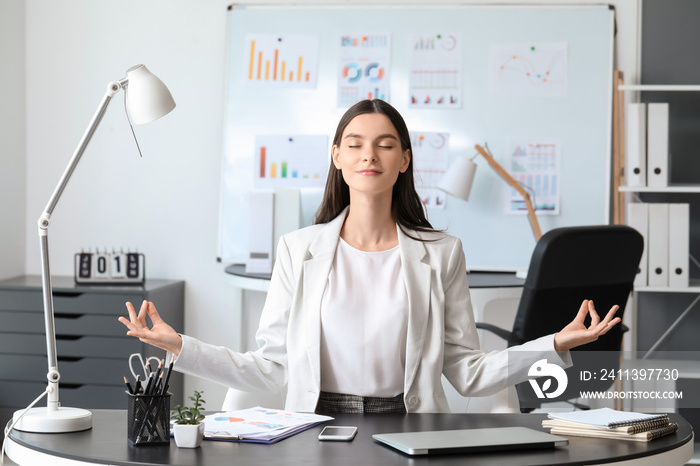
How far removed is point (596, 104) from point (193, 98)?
192cm

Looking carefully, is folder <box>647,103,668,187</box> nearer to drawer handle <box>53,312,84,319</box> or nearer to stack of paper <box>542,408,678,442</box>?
stack of paper <box>542,408,678,442</box>

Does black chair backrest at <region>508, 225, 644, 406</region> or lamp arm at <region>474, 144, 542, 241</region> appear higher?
lamp arm at <region>474, 144, 542, 241</region>

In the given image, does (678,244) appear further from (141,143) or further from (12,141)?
(12,141)

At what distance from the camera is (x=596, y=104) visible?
373 centimetres

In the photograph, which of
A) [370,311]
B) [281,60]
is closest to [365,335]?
[370,311]

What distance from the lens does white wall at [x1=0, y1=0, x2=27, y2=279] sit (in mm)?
3963

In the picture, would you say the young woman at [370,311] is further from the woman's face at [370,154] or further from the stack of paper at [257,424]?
the stack of paper at [257,424]

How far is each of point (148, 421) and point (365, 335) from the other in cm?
67

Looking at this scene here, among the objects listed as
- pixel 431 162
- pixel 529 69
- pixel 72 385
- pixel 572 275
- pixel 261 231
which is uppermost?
pixel 529 69

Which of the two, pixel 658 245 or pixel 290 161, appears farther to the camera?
pixel 290 161

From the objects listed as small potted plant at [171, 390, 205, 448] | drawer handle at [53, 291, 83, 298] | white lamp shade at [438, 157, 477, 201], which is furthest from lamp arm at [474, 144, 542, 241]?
small potted plant at [171, 390, 205, 448]

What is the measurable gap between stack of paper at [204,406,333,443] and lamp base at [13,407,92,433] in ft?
0.74

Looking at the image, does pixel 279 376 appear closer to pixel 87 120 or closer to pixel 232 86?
pixel 232 86

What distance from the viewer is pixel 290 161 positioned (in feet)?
12.8
